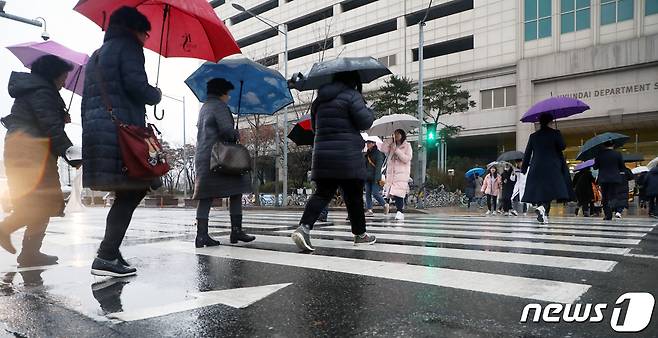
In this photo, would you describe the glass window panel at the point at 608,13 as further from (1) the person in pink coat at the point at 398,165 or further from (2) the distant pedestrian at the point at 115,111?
(2) the distant pedestrian at the point at 115,111

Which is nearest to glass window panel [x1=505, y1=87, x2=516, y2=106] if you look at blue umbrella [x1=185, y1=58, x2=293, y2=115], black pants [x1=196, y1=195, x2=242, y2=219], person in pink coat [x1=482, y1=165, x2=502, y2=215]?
person in pink coat [x1=482, y1=165, x2=502, y2=215]

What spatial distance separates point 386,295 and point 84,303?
1823 mm

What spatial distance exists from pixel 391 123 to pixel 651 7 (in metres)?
29.7

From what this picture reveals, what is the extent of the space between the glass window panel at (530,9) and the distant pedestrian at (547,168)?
31942mm

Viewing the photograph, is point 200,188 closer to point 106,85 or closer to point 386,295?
point 106,85

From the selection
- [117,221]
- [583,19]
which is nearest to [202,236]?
[117,221]

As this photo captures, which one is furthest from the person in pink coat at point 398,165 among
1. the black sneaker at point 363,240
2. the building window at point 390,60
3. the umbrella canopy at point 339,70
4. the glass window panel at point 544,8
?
the building window at point 390,60

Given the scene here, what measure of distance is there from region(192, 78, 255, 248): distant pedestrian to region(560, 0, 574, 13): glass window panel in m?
35.5

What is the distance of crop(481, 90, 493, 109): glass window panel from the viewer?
127 ft

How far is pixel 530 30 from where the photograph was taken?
3606 cm

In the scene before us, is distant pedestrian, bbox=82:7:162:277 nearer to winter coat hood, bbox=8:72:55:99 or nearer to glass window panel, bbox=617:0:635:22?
winter coat hood, bbox=8:72:55:99

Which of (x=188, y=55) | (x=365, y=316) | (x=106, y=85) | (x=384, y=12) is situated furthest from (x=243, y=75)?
(x=384, y=12)

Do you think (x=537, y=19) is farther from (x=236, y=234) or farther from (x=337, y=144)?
(x=236, y=234)

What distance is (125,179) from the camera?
11.5ft
